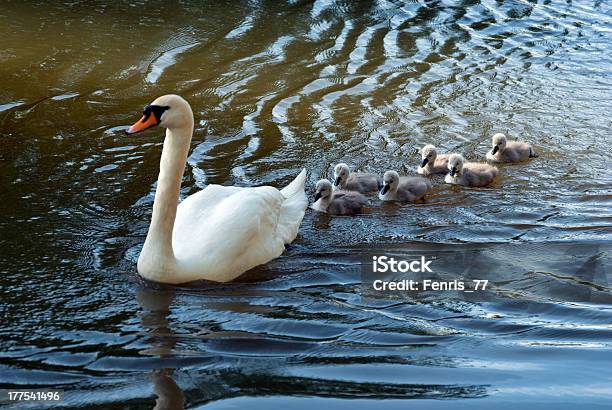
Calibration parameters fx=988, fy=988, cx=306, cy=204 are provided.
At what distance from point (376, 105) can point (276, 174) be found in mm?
2571

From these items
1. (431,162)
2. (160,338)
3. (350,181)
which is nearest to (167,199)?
(160,338)

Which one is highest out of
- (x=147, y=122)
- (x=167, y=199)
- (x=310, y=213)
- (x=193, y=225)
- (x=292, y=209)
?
(x=147, y=122)

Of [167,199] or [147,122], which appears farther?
[167,199]

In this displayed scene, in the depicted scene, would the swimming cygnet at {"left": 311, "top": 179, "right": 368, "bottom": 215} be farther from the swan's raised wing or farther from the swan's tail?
the swan's raised wing

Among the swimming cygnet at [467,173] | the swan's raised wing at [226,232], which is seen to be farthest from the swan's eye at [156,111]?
the swimming cygnet at [467,173]

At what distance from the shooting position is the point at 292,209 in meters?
8.11

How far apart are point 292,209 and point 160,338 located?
228cm

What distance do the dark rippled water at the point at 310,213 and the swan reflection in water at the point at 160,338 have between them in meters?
0.02

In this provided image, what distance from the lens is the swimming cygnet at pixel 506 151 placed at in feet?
31.8

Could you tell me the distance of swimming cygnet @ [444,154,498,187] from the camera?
9172mm

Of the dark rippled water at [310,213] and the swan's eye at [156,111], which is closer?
the dark rippled water at [310,213]

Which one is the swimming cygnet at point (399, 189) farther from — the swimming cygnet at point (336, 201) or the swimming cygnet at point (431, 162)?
the swimming cygnet at point (431, 162)

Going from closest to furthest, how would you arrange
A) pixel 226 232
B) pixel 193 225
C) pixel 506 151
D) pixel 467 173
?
pixel 226 232 < pixel 193 225 < pixel 467 173 < pixel 506 151

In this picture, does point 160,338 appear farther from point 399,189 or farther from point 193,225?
point 399,189
